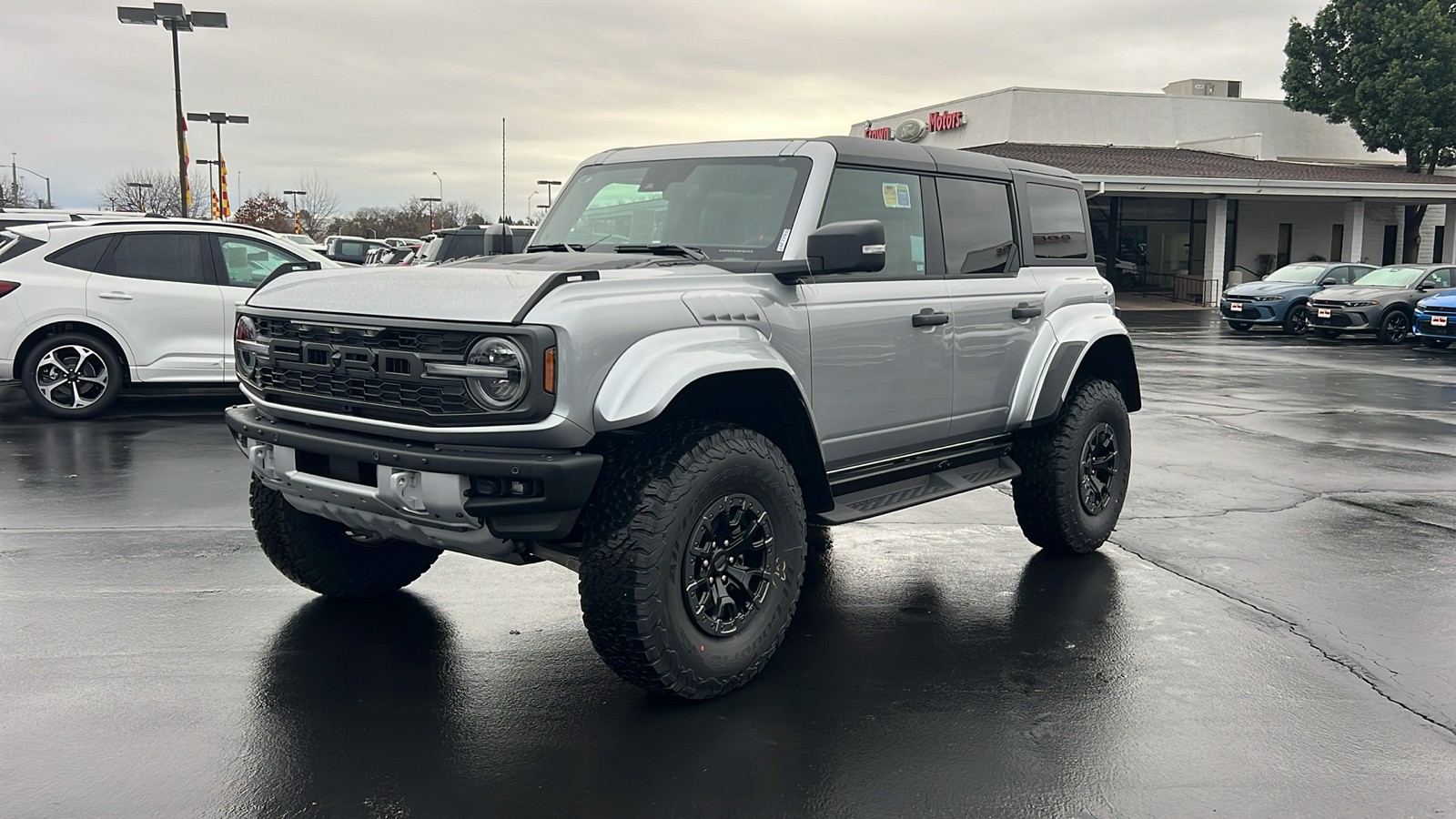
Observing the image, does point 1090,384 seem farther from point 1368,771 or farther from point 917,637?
point 1368,771

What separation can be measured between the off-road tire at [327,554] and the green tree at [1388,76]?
4503cm

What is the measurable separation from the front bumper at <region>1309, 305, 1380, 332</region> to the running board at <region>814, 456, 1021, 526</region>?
20.3 m

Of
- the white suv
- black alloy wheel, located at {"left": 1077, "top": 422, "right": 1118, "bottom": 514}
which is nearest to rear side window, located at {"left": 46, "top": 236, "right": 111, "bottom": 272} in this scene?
the white suv

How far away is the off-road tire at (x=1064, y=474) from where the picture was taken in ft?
19.7

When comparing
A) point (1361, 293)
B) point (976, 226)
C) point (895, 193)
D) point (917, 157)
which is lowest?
point (1361, 293)

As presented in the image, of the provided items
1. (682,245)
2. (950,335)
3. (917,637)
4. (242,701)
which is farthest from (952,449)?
(242,701)

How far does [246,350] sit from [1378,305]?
23.6 m

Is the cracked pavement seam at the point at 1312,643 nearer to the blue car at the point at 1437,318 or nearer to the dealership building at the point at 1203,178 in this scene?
the blue car at the point at 1437,318

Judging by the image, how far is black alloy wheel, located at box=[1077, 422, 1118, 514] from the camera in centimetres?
625

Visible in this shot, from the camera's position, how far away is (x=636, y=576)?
12.4 ft

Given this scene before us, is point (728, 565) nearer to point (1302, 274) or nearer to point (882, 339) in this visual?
point (882, 339)

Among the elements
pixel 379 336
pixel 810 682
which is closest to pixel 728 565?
pixel 810 682

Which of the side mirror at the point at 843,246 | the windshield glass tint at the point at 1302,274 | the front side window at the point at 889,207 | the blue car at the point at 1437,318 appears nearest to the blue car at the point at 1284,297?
the windshield glass tint at the point at 1302,274

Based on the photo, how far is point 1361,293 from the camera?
23359 millimetres
